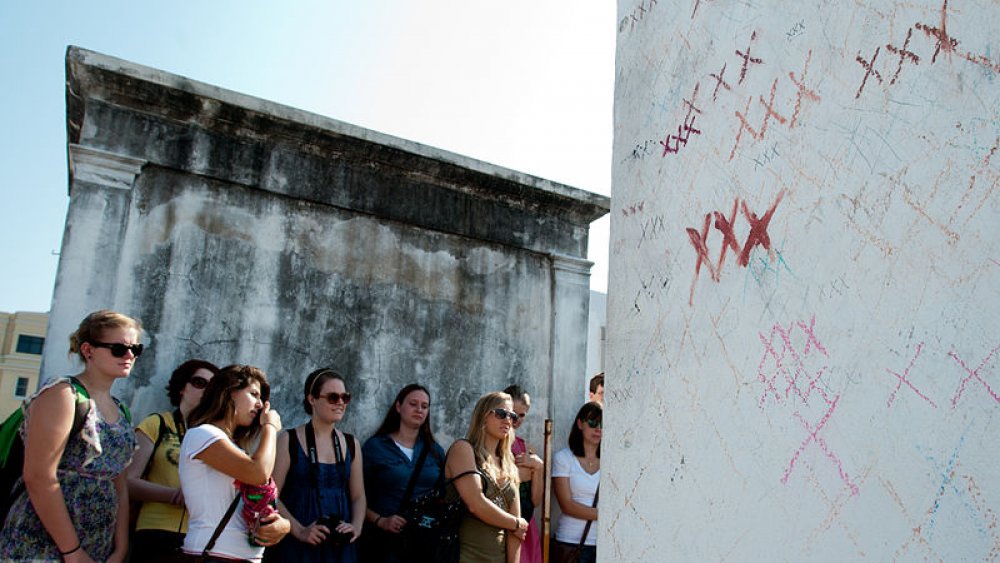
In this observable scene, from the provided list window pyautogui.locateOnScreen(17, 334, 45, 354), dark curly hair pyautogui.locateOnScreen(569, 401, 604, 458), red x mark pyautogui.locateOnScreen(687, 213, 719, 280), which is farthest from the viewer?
window pyautogui.locateOnScreen(17, 334, 45, 354)

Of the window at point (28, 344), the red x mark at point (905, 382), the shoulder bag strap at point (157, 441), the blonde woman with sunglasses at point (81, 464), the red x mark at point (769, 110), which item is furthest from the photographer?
the window at point (28, 344)

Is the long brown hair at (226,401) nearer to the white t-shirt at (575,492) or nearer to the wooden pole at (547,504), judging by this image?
the wooden pole at (547,504)

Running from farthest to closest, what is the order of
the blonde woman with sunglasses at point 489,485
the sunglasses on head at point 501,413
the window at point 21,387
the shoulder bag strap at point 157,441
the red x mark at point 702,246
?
the window at point 21,387 < the sunglasses on head at point 501,413 < the blonde woman with sunglasses at point 489,485 < the shoulder bag strap at point 157,441 < the red x mark at point 702,246

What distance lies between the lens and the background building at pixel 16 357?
4362cm

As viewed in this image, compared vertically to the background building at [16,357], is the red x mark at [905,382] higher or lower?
lower

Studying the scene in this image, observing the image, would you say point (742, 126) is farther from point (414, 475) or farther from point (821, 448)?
point (414, 475)

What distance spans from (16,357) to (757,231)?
163 ft

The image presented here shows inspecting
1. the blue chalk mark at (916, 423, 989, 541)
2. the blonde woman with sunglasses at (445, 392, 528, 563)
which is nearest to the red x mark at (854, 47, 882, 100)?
the blue chalk mark at (916, 423, 989, 541)

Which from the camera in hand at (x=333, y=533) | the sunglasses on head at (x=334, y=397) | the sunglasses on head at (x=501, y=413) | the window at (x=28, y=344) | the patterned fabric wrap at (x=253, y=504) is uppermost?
the window at (x=28, y=344)

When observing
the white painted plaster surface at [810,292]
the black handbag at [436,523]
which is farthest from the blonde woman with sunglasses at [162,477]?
the white painted plaster surface at [810,292]

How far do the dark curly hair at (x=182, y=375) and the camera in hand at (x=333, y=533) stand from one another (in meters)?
1.07

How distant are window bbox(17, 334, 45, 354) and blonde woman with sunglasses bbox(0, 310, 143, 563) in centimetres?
4714

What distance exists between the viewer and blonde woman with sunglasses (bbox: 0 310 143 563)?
10.7ft

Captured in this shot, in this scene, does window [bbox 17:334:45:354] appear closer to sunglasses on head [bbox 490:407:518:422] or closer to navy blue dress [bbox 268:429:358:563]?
navy blue dress [bbox 268:429:358:563]
